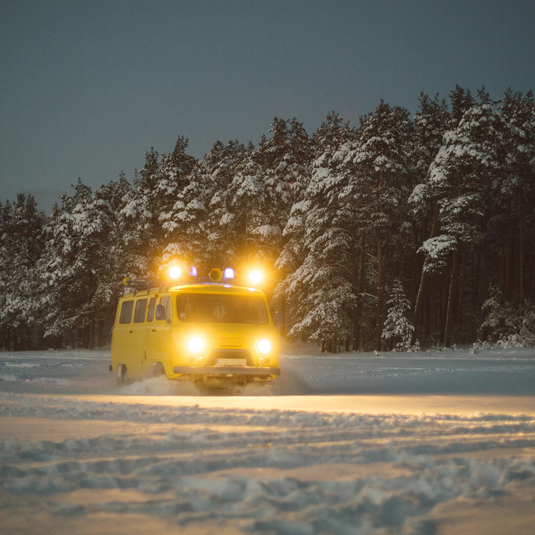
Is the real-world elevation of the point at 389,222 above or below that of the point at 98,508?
above

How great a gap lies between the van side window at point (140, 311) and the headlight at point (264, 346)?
9.21 feet

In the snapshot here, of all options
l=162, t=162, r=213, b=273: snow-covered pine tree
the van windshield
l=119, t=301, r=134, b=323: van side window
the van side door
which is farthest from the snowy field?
l=162, t=162, r=213, b=273: snow-covered pine tree

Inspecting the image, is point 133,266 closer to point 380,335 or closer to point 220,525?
point 380,335

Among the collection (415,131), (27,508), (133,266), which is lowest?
(27,508)

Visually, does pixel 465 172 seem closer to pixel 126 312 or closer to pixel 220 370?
pixel 126 312

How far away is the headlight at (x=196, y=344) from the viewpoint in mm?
11109

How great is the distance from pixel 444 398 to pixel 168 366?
15.7ft

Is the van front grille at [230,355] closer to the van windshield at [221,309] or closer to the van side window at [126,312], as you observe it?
the van windshield at [221,309]

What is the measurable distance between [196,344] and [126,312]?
3917 millimetres

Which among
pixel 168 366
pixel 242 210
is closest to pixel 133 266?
pixel 242 210

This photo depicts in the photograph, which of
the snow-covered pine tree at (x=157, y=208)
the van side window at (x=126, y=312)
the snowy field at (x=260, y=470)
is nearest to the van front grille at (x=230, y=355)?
the snowy field at (x=260, y=470)

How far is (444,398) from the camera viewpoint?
1034 centimetres

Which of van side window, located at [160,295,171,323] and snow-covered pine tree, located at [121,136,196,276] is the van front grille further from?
snow-covered pine tree, located at [121,136,196,276]

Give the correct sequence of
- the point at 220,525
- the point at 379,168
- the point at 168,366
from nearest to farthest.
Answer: the point at 220,525 → the point at 168,366 → the point at 379,168
